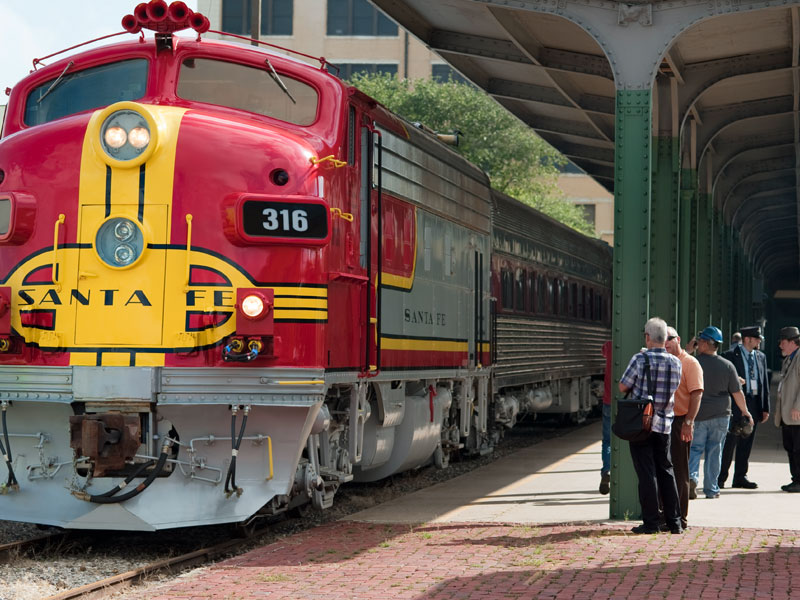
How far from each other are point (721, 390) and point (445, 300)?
10.1 ft

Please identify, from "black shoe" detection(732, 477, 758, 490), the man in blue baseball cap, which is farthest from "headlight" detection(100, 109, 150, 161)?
"black shoe" detection(732, 477, 758, 490)

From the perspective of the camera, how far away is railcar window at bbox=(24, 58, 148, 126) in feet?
31.9

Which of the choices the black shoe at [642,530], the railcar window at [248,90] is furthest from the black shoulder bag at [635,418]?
the railcar window at [248,90]

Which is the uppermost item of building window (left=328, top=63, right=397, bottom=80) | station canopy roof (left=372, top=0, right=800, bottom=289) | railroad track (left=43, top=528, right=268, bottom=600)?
building window (left=328, top=63, right=397, bottom=80)

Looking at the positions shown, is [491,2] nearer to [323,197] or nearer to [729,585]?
[323,197]

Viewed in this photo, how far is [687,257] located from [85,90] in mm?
12778

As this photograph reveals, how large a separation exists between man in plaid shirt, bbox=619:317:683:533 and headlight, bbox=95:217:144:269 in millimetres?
3994

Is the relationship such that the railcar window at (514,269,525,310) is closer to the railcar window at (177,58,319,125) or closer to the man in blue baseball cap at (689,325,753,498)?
the man in blue baseball cap at (689,325,753,498)

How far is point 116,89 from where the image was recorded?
9758 millimetres

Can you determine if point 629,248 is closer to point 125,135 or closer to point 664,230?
point 125,135

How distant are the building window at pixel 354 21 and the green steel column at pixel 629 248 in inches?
1780

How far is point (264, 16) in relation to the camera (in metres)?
54.8

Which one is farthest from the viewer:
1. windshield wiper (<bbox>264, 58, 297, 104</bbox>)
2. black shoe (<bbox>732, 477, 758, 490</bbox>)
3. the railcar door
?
black shoe (<bbox>732, 477, 758, 490</bbox>)

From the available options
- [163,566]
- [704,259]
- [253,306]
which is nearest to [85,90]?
[253,306]
